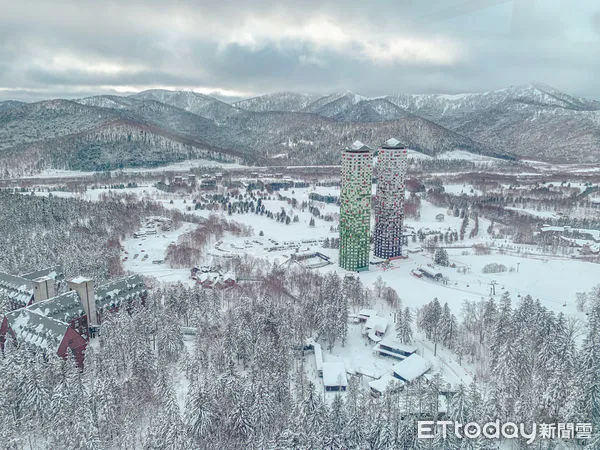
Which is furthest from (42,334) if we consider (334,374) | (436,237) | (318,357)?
(436,237)

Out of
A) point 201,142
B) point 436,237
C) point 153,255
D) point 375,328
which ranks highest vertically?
point 201,142

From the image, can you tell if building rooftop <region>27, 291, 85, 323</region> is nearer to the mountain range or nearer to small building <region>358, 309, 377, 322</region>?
small building <region>358, 309, 377, 322</region>

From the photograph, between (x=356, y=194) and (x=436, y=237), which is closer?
(x=356, y=194)

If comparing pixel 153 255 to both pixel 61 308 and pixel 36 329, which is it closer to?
pixel 61 308

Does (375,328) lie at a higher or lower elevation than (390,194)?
lower

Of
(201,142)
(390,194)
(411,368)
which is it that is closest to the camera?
A: (411,368)

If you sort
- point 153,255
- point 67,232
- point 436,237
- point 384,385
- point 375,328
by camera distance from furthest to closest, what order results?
point 436,237
point 67,232
point 153,255
point 375,328
point 384,385
